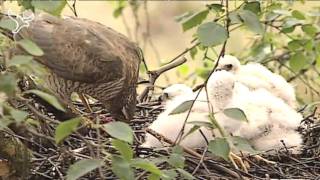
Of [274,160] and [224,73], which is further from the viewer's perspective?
[224,73]

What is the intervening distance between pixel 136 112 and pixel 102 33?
0.38 metres

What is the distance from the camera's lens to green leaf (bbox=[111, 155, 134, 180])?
1.40 metres

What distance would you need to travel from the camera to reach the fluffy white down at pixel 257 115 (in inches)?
83.6

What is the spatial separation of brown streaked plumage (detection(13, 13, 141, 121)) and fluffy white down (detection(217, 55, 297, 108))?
0.29 metres

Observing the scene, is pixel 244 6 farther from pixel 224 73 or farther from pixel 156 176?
pixel 156 176

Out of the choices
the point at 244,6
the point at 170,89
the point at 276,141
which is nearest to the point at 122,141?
the point at 244,6

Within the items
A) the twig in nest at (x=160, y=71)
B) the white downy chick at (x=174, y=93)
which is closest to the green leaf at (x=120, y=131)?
the white downy chick at (x=174, y=93)

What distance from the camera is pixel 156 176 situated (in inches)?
58.1

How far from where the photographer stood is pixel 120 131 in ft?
4.46

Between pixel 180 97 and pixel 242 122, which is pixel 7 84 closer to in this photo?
pixel 242 122

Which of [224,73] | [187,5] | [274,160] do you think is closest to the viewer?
[274,160]

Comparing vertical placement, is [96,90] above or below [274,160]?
above

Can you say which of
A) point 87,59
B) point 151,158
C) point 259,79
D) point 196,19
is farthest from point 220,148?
point 259,79

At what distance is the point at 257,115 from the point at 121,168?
0.83 m
